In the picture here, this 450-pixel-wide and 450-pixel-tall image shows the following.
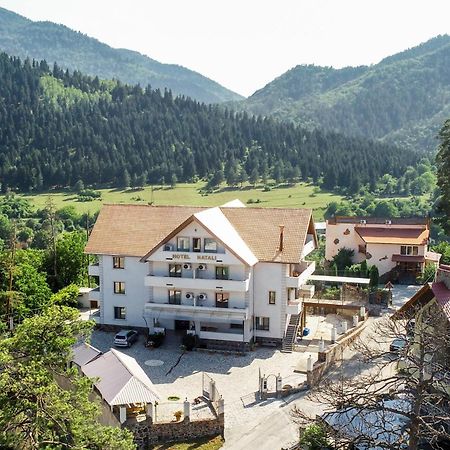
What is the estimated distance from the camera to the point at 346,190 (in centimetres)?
14688

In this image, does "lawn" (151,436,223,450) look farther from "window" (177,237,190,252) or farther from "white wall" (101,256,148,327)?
"white wall" (101,256,148,327)

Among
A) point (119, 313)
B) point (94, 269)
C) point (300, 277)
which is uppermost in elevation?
point (300, 277)

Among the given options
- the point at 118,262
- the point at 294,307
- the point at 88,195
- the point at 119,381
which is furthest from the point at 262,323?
the point at 88,195

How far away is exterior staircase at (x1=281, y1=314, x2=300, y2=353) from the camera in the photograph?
40.3m

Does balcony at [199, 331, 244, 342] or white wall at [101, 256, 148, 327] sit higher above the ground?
white wall at [101, 256, 148, 327]

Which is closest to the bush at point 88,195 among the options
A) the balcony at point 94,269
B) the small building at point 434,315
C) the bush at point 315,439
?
the balcony at point 94,269

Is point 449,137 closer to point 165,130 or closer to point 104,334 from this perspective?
point 104,334

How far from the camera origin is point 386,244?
61.4 meters

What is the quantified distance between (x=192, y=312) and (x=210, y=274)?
110 inches

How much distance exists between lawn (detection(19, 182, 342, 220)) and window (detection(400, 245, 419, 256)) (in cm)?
6435

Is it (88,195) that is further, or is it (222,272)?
(88,195)

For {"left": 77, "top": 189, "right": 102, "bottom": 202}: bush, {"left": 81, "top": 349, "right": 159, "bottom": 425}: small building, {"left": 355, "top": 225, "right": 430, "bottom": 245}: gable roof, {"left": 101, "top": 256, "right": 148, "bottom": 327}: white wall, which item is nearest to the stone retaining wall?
{"left": 81, "top": 349, "right": 159, "bottom": 425}: small building

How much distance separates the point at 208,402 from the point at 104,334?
13.9m

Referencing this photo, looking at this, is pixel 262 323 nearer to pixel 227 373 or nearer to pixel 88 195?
pixel 227 373
